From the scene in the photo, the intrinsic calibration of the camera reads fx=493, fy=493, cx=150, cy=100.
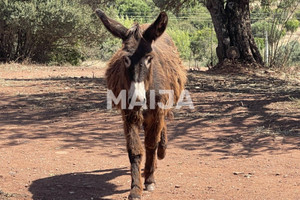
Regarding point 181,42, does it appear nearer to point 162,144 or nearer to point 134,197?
point 162,144

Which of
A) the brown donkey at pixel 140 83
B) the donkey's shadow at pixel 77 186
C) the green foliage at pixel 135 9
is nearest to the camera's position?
the brown donkey at pixel 140 83

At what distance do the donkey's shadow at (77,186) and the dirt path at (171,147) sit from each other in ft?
0.04

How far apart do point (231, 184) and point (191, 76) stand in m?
9.28

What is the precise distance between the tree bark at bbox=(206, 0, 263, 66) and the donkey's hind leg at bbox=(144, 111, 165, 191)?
11116mm

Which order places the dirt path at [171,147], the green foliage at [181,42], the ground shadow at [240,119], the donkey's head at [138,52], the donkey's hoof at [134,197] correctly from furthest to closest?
the green foliage at [181,42] → the ground shadow at [240,119] → the dirt path at [171,147] → the donkey's hoof at [134,197] → the donkey's head at [138,52]

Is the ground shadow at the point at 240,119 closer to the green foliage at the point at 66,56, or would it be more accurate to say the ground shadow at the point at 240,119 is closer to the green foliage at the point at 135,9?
the green foliage at the point at 66,56

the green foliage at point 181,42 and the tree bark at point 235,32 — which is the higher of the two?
the tree bark at point 235,32

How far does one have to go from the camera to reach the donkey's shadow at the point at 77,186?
535 centimetres

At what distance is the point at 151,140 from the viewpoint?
553 centimetres

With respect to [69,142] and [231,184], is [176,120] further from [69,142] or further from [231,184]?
[231,184]

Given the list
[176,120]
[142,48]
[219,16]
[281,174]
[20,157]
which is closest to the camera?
[142,48]

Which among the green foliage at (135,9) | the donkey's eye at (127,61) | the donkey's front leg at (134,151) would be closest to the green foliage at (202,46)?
the green foliage at (135,9)

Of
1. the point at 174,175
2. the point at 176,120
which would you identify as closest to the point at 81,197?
the point at 174,175

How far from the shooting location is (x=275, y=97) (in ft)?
36.1
